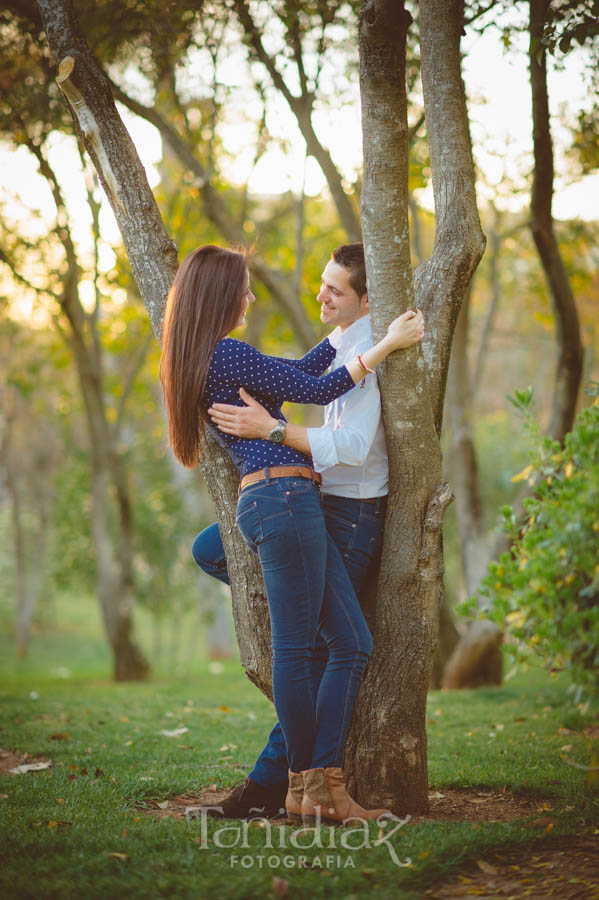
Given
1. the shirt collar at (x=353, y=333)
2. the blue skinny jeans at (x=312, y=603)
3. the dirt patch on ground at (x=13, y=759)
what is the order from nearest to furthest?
the blue skinny jeans at (x=312, y=603), the shirt collar at (x=353, y=333), the dirt patch on ground at (x=13, y=759)

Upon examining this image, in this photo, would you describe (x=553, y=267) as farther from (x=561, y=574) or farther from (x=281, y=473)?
(x=561, y=574)

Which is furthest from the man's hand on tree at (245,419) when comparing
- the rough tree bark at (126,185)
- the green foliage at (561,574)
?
the green foliage at (561,574)

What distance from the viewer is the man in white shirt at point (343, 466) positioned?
3.30m

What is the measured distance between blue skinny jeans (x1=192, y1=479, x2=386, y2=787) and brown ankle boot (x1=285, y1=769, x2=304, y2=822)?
0.04 m

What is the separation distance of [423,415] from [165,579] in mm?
11326

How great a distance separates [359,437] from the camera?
133 inches

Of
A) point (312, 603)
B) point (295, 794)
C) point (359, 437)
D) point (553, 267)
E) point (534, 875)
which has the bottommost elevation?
point (534, 875)

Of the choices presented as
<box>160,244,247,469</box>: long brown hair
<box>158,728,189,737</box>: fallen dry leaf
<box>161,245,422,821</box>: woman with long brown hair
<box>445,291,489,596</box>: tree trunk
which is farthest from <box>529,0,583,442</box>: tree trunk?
<box>158,728,189,737</box>: fallen dry leaf

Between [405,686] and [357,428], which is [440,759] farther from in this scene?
[357,428]

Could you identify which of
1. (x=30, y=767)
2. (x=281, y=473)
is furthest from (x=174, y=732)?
(x=281, y=473)

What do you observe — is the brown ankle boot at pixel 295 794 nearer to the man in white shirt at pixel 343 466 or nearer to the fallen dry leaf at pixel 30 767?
the man in white shirt at pixel 343 466

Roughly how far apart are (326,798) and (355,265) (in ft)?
7.76

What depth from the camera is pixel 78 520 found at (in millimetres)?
13953

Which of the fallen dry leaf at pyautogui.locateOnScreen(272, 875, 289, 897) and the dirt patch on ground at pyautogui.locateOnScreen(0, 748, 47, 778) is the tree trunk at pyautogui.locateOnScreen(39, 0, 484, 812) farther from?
the dirt patch on ground at pyautogui.locateOnScreen(0, 748, 47, 778)
